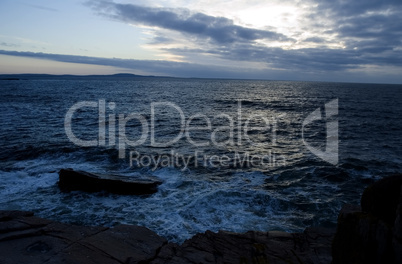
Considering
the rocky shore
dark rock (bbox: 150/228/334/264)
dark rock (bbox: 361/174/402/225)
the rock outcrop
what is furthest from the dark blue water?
dark rock (bbox: 361/174/402/225)

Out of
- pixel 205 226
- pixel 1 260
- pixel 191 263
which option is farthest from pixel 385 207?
pixel 1 260

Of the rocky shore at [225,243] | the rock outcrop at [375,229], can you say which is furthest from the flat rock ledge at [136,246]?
the rock outcrop at [375,229]

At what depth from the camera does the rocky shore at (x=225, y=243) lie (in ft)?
17.8

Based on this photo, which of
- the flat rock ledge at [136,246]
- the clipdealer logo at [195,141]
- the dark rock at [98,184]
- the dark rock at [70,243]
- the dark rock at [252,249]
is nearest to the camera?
the dark rock at [70,243]

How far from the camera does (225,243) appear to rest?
8.09 m

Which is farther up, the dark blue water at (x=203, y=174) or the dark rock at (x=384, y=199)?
the dark rock at (x=384, y=199)

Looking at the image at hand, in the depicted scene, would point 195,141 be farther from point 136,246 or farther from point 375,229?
point 375,229

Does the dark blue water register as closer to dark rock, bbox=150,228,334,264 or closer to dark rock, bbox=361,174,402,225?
dark rock, bbox=150,228,334,264

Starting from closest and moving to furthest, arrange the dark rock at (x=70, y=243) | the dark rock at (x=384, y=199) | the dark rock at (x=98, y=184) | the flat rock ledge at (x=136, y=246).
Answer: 1. the dark rock at (x=384, y=199)
2. the dark rock at (x=70, y=243)
3. the flat rock ledge at (x=136, y=246)
4. the dark rock at (x=98, y=184)

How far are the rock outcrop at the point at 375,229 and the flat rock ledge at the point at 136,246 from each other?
1695 millimetres

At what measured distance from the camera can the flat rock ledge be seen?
6.89 meters

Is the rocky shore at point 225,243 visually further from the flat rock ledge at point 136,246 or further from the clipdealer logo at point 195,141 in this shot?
the clipdealer logo at point 195,141

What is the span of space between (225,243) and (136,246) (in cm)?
A: 263

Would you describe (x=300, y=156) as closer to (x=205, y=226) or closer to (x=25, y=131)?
(x=205, y=226)
